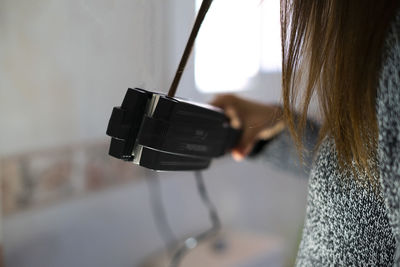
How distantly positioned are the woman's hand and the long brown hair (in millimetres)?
258

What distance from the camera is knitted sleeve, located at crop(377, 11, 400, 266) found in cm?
25

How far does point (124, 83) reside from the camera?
55 cm

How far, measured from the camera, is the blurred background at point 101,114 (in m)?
0.57

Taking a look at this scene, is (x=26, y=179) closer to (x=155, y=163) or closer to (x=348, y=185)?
(x=155, y=163)

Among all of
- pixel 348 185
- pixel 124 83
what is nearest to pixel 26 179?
pixel 124 83

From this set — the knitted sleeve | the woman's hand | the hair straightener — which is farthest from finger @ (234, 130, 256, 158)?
the knitted sleeve

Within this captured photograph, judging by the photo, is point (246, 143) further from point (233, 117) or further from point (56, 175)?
point (56, 175)

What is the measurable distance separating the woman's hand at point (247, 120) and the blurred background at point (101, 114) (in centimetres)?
4

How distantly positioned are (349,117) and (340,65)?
34 mm

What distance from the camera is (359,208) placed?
1.04 feet

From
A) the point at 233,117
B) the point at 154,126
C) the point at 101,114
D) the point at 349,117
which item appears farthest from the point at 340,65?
the point at 101,114

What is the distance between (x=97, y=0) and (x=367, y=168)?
31 cm

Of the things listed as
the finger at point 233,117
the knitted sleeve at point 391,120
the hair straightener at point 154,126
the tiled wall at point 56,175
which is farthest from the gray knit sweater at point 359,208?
the tiled wall at point 56,175

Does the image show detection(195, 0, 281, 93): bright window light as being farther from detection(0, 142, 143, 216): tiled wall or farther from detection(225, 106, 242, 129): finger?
detection(0, 142, 143, 216): tiled wall
